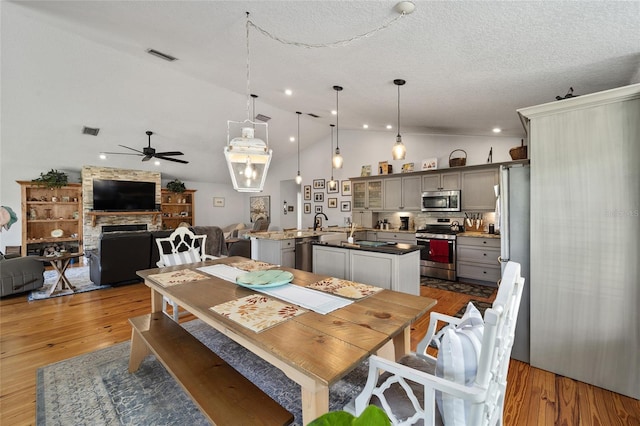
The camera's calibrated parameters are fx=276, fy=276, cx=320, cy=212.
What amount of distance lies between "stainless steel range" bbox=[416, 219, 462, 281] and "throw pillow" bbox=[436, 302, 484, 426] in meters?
4.09

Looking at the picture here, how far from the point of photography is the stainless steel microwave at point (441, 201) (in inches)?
198

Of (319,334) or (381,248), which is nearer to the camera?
(319,334)

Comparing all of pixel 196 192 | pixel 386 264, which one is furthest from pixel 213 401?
pixel 196 192

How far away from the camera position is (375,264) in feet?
10.4

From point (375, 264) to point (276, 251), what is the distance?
1.97 meters

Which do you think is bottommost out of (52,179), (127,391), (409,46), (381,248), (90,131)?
(127,391)

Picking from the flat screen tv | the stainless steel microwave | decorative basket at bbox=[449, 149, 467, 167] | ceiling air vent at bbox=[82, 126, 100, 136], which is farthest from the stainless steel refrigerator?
the flat screen tv

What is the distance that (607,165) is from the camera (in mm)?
1915

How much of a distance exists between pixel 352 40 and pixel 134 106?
199 inches

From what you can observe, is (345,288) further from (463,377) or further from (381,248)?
(381,248)

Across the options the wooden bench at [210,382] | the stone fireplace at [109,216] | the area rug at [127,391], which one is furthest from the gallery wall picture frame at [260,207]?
the wooden bench at [210,382]

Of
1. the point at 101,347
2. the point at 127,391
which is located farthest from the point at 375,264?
the point at 101,347

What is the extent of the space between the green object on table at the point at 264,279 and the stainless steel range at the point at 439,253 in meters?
3.73

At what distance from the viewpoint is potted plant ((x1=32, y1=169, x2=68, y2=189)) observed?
20.8 feet
